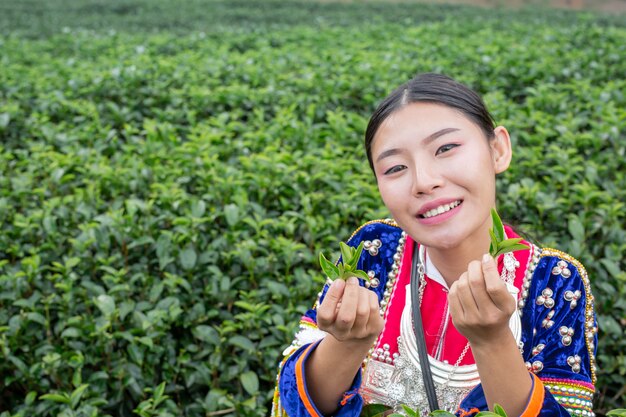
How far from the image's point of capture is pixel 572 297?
1.48 meters

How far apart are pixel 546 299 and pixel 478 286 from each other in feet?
1.34

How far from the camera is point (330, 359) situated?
1.39 metres

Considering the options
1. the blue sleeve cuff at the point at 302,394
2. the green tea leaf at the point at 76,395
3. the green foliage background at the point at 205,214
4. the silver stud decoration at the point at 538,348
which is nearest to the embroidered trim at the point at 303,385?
the blue sleeve cuff at the point at 302,394

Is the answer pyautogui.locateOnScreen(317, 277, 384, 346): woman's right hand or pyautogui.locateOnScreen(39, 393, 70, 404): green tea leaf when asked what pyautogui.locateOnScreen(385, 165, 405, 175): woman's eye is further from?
pyautogui.locateOnScreen(39, 393, 70, 404): green tea leaf

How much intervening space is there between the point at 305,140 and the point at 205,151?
529 millimetres

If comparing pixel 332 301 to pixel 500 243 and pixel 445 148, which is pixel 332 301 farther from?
pixel 445 148

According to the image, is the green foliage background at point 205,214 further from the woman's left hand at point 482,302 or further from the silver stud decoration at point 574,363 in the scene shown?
the woman's left hand at point 482,302

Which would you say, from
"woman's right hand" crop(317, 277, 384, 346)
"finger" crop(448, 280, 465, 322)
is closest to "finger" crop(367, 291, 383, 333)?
"woman's right hand" crop(317, 277, 384, 346)

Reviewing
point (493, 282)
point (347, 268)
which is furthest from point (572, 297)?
point (347, 268)

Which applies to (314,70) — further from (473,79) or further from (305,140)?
(305,140)

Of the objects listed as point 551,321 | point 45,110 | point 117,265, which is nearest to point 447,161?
point 551,321

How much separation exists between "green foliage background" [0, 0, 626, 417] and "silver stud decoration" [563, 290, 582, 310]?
2.00 feet

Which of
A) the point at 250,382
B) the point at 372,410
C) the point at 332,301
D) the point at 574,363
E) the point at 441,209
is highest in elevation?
the point at 441,209

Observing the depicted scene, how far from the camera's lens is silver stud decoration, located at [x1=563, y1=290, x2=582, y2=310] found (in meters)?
1.47
